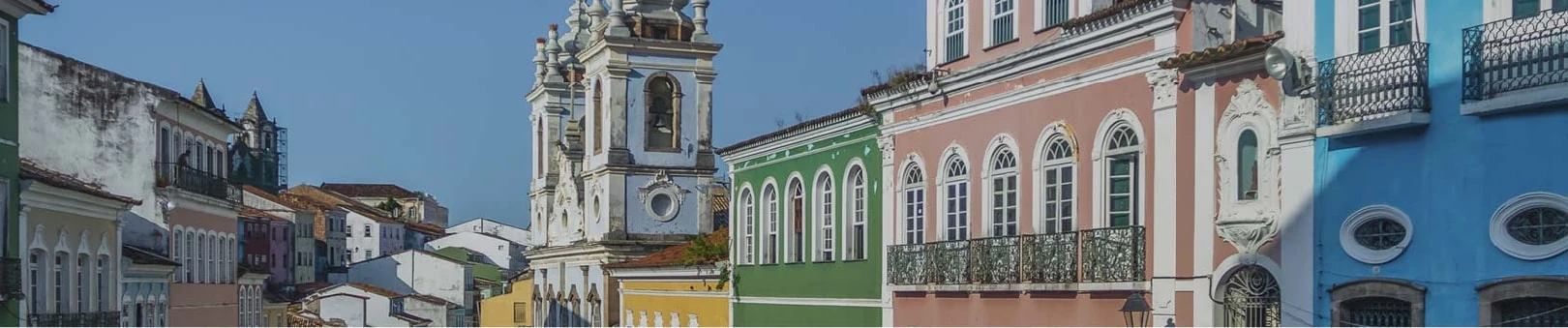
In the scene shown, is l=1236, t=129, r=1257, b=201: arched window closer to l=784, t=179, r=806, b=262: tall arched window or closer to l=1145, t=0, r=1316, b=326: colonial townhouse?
l=1145, t=0, r=1316, b=326: colonial townhouse

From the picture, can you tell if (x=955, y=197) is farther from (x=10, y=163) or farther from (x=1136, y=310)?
(x=10, y=163)

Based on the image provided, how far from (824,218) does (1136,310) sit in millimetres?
10657

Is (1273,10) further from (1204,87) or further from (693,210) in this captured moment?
(693,210)

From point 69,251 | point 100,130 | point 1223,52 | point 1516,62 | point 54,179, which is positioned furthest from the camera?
point 100,130

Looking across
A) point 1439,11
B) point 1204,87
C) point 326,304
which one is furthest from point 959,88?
point 326,304

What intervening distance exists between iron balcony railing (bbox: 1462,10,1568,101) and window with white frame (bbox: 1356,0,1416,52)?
674 millimetres

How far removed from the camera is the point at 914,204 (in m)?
25.6

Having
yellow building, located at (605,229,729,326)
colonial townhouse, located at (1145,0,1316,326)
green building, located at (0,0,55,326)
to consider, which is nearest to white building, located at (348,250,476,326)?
yellow building, located at (605,229,729,326)

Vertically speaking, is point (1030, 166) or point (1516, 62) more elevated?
point (1516, 62)

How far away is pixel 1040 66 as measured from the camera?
21453 mm

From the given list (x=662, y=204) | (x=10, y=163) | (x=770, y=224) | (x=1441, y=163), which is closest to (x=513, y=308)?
(x=662, y=204)

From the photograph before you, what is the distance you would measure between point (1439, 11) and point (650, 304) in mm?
27758

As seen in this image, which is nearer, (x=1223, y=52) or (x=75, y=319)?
(x=1223, y=52)

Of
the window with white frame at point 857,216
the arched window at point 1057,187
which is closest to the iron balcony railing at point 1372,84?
the arched window at point 1057,187
